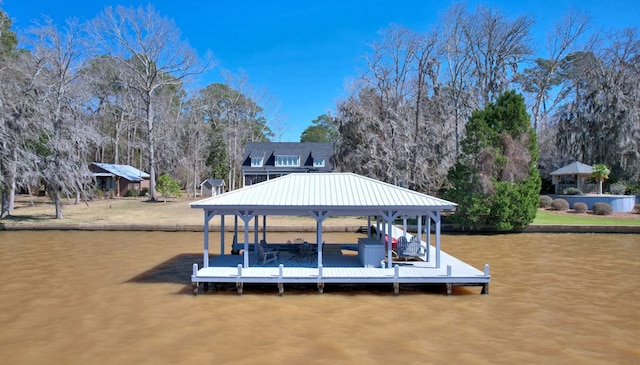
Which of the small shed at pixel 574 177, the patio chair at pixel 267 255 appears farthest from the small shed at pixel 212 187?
the patio chair at pixel 267 255

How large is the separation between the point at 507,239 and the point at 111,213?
86.1 ft

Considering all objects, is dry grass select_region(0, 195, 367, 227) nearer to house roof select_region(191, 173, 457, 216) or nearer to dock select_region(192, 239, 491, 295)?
house roof select_region(191, 173, 457, 216)

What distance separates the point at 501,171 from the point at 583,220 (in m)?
7.61

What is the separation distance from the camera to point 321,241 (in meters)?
13.2

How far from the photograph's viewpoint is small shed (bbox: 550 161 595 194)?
37000 millimetres

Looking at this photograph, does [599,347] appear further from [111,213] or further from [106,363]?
[111,213]

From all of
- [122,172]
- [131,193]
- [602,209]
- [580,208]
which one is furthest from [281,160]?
[602,209]

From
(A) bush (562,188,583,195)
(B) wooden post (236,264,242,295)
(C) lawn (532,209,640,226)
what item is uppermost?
(A) bush (562,188,583,195)

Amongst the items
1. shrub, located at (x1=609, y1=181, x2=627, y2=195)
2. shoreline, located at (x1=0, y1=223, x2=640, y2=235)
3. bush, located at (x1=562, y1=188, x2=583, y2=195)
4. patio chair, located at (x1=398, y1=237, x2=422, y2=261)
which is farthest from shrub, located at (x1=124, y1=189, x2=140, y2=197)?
shrub, located at (x1=609, y1=181, x2=627, y2=195)

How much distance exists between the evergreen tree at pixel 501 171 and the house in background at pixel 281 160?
30664 mm

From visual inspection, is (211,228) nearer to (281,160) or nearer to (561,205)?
(561,205)

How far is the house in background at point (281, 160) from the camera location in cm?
5719

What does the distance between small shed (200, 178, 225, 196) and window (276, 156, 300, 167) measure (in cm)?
905

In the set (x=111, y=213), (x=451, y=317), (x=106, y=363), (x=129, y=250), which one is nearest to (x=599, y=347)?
(x=451, y=317)
